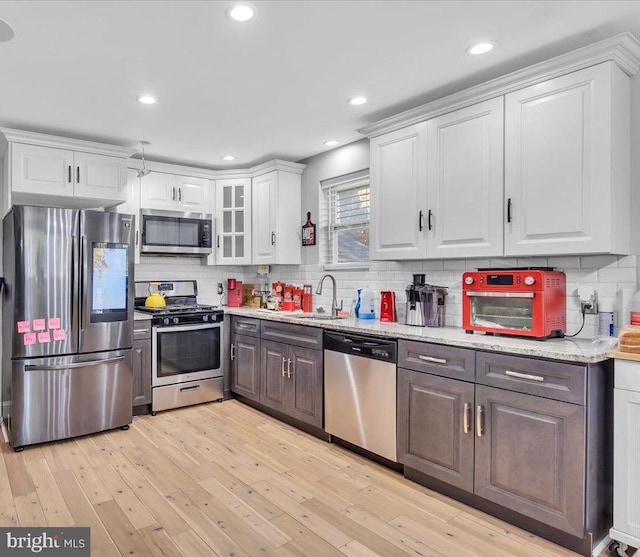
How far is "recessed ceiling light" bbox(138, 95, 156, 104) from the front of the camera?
9.82 feet

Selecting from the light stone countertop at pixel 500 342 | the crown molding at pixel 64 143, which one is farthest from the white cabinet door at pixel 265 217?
the light stone countertop at pixel 500 342

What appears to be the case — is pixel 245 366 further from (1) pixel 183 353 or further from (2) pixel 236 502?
Result: (2) pixel 236 502

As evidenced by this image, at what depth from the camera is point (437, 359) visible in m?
2.59

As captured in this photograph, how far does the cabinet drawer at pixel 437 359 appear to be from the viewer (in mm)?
2445

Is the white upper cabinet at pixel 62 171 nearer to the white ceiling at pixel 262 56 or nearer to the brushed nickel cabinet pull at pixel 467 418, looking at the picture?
the white ceiling at pixel 262 56

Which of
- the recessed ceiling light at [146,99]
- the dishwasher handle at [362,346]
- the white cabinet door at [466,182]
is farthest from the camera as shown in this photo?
the recessed ceiling light at [146,99]

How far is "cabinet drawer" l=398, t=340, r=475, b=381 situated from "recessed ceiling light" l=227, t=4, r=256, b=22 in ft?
6.40

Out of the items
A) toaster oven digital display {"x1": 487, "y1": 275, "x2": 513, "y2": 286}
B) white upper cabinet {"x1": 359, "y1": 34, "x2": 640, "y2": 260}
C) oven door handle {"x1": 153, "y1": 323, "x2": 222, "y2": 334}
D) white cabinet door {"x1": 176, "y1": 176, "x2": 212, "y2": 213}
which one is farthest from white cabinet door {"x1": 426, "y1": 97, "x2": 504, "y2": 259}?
white cabinet door {"x1": 176, "y1": 176, "x2": 212, "y2": 213}

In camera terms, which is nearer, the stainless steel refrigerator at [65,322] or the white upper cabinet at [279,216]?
the stainless steel refrigerator at [65,322]

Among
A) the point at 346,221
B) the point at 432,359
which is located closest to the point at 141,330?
the point at 346,221

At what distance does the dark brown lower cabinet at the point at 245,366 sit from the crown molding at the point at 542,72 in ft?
7.88

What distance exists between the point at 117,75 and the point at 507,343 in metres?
2.71

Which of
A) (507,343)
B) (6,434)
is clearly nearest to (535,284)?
(507,343)

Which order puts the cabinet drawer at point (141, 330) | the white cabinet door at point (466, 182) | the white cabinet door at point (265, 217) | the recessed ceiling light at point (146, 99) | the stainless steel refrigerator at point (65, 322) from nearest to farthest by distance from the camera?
1. the white cabinet door at point (466, 182)
2. the recessed ceiling light at point (146, 99)
3. the stainless steel refrigerator at point (65, 322)
4. the cabinet drawer at point (141, 330)
5. the white cabinet door at point (265, 217)
